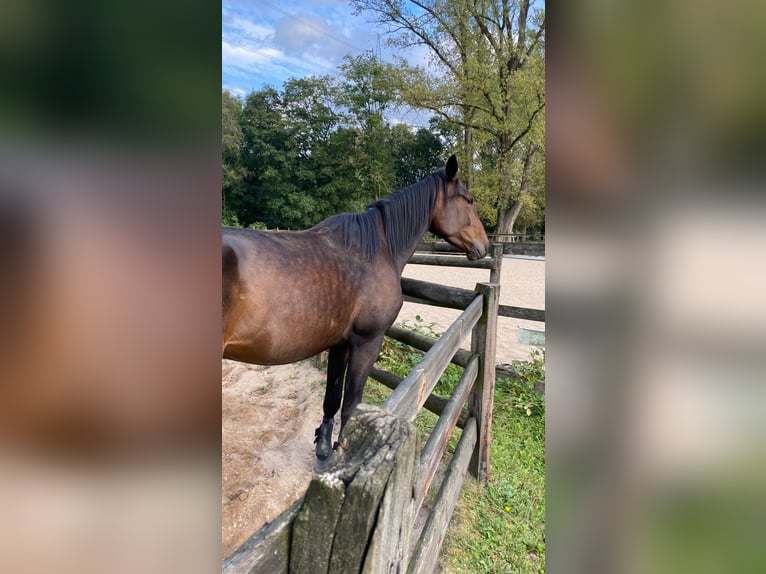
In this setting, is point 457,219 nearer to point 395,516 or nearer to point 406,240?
point 406,240

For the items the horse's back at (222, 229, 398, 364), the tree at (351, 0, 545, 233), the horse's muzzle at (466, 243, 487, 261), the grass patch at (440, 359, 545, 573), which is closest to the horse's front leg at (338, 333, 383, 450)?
the horse's back at (222, 229, 398, 364)

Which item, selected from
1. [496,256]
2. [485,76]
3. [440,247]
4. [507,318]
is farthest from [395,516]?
[485,76]

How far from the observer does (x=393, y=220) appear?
2.08 m

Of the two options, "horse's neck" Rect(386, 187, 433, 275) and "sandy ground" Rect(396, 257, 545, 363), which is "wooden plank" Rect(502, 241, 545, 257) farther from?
"horse's neck" Rect(386, 187, 433, 275)

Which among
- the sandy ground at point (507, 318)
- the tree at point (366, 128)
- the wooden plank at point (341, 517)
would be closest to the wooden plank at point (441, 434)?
the wooden plank at point (341, 517)

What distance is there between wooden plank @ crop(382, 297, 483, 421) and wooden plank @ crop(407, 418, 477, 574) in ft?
1.62

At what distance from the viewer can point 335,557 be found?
0.40 meters

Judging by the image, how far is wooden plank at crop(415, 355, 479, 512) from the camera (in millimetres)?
1039

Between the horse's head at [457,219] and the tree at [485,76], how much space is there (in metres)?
5.05

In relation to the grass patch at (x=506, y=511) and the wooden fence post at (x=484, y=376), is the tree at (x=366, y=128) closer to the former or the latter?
the grass patch at (x=506, y=511)
